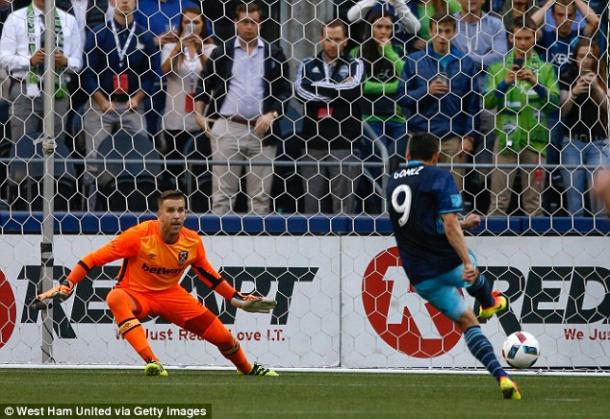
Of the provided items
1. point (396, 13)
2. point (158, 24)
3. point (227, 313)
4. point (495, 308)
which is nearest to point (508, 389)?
point (495, 308)

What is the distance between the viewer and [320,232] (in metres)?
11.5

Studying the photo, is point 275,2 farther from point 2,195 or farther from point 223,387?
point 223,387

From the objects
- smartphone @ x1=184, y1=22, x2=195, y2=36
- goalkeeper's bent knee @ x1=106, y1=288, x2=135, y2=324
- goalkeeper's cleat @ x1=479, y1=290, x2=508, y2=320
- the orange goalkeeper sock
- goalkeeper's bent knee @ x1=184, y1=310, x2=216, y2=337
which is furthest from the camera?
smartphone @ x1=184, y1=22, x2=195, y2=36

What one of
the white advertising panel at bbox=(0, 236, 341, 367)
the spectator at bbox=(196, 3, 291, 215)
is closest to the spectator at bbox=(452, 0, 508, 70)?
the spectator at bbox=(196, 3, 291, 215)

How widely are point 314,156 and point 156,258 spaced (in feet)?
6.12

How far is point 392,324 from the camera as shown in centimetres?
1154

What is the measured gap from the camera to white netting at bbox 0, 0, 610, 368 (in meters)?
11.5

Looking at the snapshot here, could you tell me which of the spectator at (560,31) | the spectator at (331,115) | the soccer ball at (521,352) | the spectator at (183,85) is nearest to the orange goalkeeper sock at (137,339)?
the spectator at (183,85)

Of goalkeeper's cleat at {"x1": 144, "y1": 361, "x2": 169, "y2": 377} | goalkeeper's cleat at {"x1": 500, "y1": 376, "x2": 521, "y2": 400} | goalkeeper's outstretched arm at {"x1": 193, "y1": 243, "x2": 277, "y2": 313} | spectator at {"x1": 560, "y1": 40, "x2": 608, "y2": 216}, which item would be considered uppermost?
spectator at {"x1": 560, "y1": 40, "x2": 608, "y2": 216}

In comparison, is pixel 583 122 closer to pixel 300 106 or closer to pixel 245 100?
pixel 300 106

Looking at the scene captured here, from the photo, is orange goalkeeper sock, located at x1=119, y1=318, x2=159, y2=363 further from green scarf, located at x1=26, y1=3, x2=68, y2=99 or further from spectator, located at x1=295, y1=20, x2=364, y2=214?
green scarf, located at x1=26, y1=3, x2=68, y2=99

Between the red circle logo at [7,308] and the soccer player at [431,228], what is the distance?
3.89m

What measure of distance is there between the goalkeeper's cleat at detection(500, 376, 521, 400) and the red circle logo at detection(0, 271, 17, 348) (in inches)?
182

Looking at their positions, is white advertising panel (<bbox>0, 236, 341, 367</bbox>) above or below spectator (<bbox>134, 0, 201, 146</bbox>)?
below
